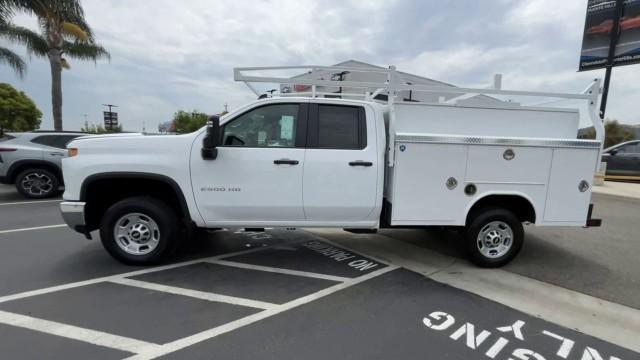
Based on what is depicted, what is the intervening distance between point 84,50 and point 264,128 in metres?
17.6

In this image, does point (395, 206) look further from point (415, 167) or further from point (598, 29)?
point (598, 29)

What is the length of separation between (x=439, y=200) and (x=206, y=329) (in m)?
2.89

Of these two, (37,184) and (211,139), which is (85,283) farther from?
(37,184)

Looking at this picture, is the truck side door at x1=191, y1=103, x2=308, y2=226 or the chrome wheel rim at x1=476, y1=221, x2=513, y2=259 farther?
the chrome wheel rim at x1=476, y1=221, x2=513, y2=259

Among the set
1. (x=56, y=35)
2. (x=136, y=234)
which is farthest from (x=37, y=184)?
(x=56, y=35)

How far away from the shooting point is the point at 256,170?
3.87 m

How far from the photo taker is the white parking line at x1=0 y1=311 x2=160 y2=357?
104 inches

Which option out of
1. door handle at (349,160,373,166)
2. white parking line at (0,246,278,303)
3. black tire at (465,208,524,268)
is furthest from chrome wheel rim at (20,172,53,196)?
black tire at (465,208,524,268)

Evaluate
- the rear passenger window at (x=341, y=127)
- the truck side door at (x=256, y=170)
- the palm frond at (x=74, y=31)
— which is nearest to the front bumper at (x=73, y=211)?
the truck side door at (x=256, y=170)

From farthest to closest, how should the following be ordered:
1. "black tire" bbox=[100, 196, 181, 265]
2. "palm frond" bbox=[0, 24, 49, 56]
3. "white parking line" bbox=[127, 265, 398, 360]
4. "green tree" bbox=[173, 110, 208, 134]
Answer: "green tree" bbox=[173, 110, 208, 134] → "palm frond" bbox=[0, 24, 49, 56] → "black tire" bbox=[100, 196, 181, 265] → "white parking line" bbox=[127, 265, 398, 360]

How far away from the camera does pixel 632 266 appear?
180 inches

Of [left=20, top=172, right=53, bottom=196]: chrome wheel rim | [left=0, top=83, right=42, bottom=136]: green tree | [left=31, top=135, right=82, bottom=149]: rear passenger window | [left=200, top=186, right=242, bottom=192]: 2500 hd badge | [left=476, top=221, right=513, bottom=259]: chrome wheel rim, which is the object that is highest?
[left=0, top=83, right=42, bottom=136]: green tree

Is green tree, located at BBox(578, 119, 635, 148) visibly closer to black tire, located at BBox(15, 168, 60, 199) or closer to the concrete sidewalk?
the concrete sidewalk

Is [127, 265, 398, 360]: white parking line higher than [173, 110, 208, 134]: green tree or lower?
lower
